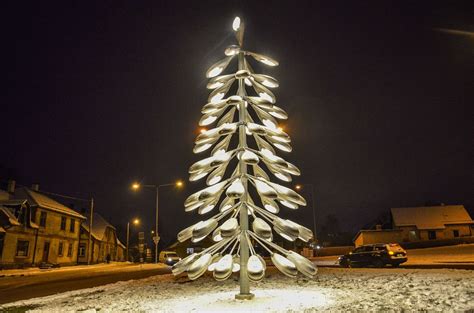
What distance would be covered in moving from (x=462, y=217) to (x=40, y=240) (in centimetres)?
6182

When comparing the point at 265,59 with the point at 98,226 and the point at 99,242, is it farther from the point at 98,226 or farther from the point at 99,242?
the point at 98,226

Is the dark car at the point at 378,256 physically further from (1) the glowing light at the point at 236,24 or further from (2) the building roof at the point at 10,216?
(2) the building roof at the point at 10,216

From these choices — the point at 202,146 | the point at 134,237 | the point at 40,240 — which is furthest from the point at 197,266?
the point at 134,237

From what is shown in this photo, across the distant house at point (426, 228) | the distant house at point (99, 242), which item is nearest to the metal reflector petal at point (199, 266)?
the distant house at point (99, 242)

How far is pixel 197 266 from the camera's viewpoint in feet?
26.7

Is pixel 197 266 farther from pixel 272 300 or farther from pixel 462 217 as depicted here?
pixel 462 217

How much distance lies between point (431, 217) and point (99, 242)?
54532 mm

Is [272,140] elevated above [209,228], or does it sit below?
above

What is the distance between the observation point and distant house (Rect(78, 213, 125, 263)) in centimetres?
5550

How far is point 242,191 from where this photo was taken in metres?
8.20

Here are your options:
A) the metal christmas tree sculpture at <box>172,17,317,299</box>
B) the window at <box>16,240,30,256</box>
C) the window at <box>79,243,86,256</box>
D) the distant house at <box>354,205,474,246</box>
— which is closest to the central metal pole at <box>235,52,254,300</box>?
the metal christmas tree sculpture at <box>172,17,317,299</box>

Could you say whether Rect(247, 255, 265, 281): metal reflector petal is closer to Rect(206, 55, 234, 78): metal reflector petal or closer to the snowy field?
the snowy field

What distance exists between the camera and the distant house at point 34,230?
37.3 meters

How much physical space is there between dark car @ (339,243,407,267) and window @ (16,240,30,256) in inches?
1282
